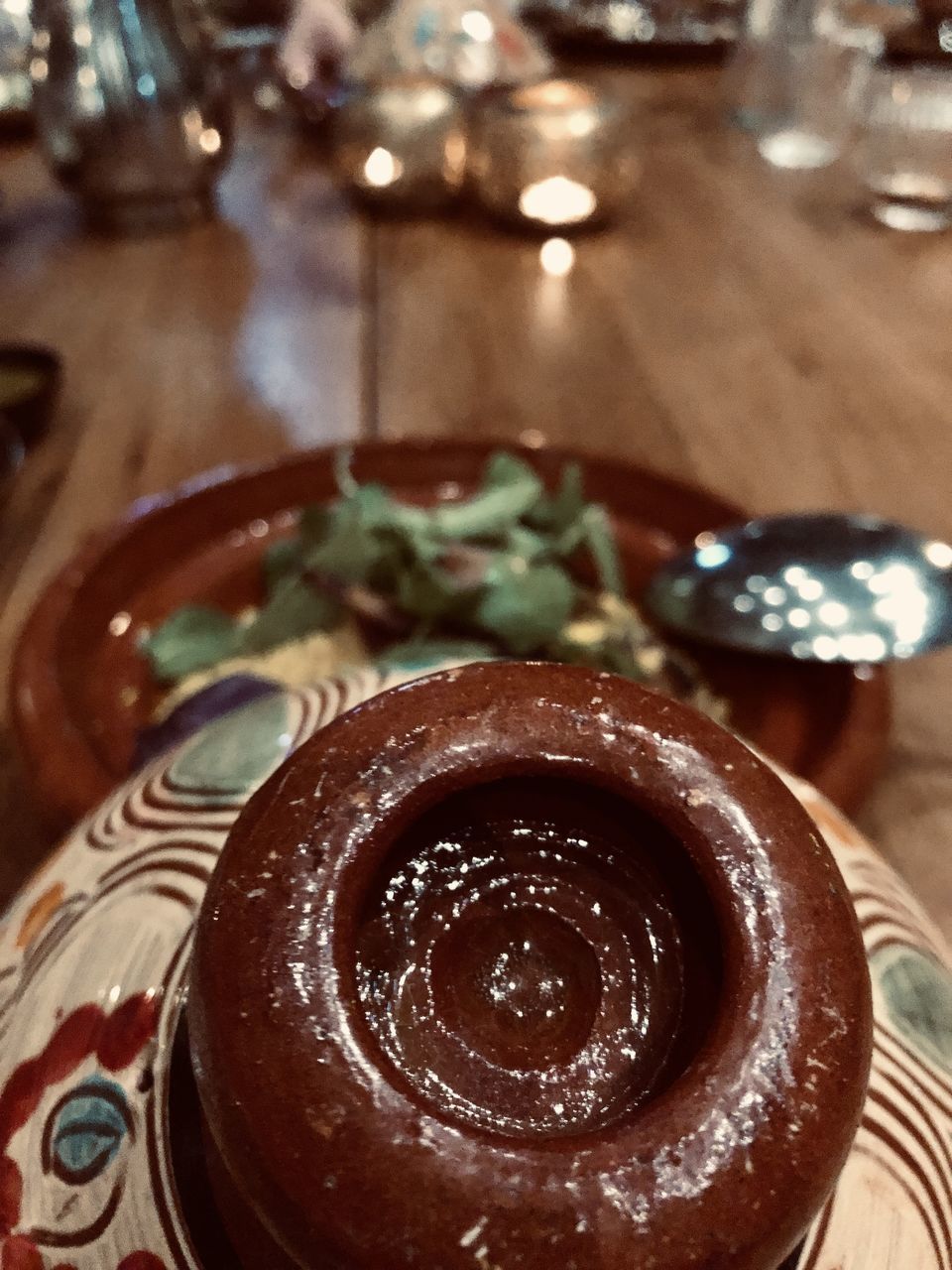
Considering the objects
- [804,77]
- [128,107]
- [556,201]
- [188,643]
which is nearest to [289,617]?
[188,643]

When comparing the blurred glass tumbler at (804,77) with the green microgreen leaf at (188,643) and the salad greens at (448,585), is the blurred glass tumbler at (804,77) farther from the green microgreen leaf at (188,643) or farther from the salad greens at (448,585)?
the green microgreen leaf at (188,643)

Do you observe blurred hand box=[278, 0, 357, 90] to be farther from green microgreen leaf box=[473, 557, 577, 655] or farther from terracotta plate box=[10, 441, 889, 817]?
green microgreen leaf box=[473, 557, 577, 655]

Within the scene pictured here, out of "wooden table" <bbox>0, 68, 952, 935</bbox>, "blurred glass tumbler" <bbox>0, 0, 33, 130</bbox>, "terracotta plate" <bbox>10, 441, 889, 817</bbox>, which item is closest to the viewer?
"terracotta plate" <bbox>10, 441, 889, 817</bbox>

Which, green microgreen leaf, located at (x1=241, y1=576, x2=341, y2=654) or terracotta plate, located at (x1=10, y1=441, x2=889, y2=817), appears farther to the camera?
green microgreen leaf, located at (x1=241, y1=576, x2=341, y2=654)

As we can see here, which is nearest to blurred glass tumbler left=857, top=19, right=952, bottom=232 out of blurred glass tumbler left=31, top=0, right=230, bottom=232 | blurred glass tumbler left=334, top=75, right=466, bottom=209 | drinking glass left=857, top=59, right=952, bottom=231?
drinking glass left=857, top=59, right=952, bottom=231

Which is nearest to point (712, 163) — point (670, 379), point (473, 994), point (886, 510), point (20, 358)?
point (670, 379)

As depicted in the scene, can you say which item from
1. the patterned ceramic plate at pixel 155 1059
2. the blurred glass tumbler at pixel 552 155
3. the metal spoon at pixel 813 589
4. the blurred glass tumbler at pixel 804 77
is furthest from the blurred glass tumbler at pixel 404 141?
the patterned ceramic plate at pixel 155 1059
